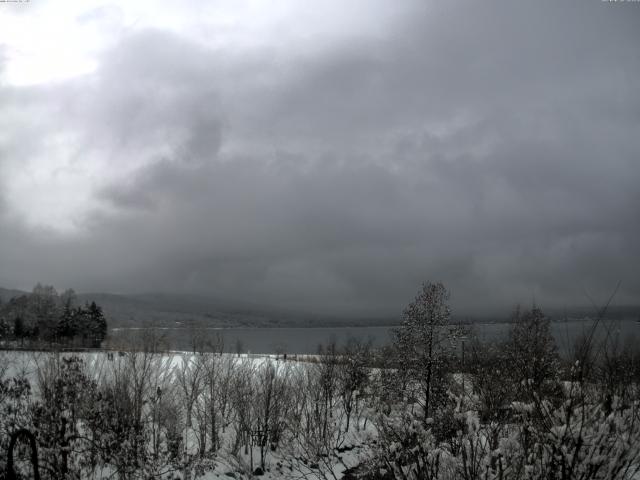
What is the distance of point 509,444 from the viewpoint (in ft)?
29.8

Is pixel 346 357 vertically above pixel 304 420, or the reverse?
pixel 346 357

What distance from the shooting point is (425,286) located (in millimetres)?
38406

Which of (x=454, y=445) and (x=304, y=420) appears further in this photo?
(x=304, y=420)

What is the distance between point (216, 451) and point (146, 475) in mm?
18082

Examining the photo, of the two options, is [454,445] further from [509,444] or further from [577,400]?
[577,400]

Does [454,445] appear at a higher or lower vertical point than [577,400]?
lower

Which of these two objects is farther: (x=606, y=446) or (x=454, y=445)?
(x=454, y=445)

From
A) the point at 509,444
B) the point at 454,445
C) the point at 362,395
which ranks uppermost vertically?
the point at 509,444

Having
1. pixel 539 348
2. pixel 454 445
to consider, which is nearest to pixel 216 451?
pixel 539 348

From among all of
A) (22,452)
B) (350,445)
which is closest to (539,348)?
(350,445)

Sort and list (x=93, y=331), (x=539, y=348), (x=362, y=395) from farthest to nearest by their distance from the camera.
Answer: (x=93, y=331) < (x=362, y=395) < (x=539, y=348)

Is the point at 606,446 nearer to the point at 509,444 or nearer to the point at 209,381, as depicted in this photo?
the point at 509,444

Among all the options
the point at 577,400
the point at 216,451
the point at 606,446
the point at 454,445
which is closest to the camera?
the point at 606,446

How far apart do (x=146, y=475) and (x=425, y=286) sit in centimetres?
2570
